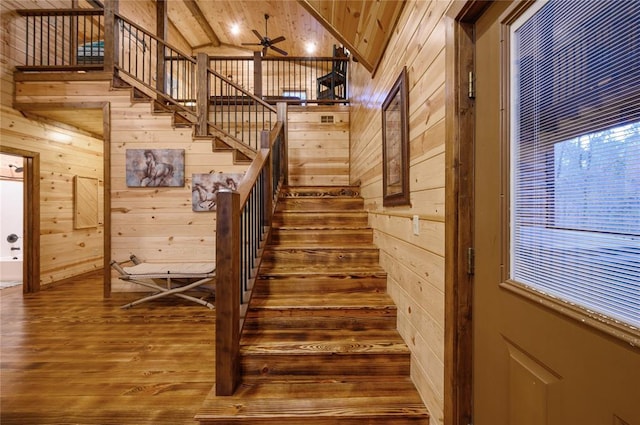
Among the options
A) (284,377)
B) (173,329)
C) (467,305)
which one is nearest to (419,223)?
(467,305)

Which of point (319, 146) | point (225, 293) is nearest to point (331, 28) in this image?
point (225, 293)

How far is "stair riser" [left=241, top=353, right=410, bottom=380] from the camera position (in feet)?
6.15

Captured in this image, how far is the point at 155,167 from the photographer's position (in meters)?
4.14

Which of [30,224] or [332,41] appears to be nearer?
[30,224]

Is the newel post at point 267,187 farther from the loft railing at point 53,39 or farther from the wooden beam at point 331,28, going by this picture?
the loft railing at point 53,39

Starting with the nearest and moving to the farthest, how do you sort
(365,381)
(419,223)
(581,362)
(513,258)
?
(581,362) → (513,258) → (419,223) → (365,381)

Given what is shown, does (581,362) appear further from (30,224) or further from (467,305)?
(30,224)

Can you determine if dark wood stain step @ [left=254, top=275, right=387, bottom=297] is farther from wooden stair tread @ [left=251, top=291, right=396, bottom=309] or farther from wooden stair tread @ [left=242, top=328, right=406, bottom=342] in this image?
wooden stair tread @ [left=242, top=328, right=406, bottom=342]

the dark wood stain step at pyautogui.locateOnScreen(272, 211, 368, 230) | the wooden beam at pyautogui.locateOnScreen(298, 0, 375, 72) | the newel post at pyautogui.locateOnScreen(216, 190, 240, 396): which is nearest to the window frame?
the newel post at pyautogui.locateOnScreen(216, 190, 240, 396)

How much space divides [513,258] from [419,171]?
0.79 m

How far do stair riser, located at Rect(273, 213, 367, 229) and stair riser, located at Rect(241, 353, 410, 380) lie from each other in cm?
164

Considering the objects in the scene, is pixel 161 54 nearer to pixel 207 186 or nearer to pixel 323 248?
pixel 207 186

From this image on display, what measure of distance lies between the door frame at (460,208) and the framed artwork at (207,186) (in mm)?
3429

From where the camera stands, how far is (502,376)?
105 cm
